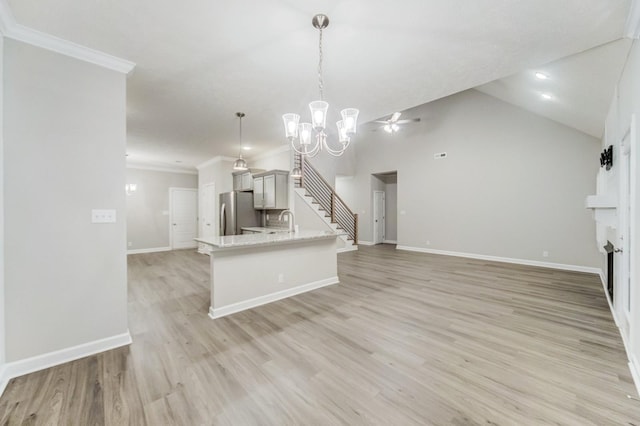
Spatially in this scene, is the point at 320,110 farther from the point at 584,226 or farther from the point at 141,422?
the point at 584,226

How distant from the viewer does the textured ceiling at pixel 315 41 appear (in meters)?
1.95

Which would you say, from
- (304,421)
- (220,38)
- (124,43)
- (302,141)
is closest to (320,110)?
(302,141)

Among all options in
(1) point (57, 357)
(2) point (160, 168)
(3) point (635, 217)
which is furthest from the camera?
(2) point (160, 168)

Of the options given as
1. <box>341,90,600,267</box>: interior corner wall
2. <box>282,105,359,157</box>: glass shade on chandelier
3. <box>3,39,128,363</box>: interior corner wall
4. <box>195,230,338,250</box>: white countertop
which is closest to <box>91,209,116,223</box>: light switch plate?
<box>3,39,128,363</box>: interior corner wall

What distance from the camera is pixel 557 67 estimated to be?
121 inches

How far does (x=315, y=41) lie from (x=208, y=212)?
272 inches

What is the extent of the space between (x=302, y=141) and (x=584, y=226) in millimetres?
6077

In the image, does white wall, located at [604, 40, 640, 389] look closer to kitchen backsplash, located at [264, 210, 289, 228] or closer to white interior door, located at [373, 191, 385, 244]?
kitchen backsplash, located at [264, 210, 289, 228]

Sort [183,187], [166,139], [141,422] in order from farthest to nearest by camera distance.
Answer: [183,187]
[166,139]
[141,422]

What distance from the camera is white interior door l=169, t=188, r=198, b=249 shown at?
28.8 ft

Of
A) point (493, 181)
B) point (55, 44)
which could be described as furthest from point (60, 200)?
point (493, 181)

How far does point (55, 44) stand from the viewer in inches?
87.7

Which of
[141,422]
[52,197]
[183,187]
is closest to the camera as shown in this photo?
[141,422]

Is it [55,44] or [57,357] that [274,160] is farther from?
[57,357]
